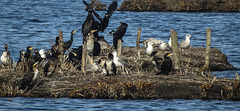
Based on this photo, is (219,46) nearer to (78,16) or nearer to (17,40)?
(17,40)

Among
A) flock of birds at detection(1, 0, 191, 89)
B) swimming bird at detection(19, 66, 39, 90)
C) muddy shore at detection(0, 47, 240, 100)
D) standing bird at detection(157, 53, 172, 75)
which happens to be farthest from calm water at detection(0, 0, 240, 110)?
standing bird at detection(157, 53, 172, 75)

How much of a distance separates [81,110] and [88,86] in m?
1.81

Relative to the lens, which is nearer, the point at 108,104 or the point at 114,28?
the point at 108,104

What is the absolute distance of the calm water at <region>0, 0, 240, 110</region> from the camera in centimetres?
1794

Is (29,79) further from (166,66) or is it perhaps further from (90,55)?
(166,66)

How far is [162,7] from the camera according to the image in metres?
79.7

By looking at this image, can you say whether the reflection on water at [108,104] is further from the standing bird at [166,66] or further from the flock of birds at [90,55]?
the standing bird at [166,66]

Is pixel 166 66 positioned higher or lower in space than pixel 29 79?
higher

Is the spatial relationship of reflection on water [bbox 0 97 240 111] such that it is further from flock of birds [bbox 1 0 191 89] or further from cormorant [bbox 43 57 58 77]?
cormorant [bbox 43 57 58 77]

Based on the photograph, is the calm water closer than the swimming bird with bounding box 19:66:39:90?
Yes

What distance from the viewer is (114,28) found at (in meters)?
58.2

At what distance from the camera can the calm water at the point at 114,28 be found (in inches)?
706

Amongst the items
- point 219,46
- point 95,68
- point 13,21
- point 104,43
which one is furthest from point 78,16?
point 95,68

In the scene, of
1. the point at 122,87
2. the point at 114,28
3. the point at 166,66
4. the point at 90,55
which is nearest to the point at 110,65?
the point at 122,87
